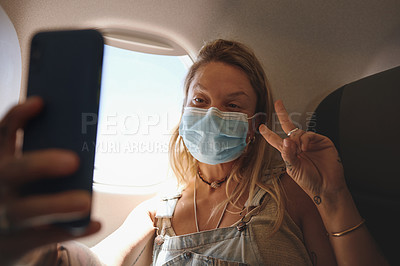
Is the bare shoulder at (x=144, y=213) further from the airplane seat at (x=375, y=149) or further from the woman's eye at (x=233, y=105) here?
the airplane seat at (x=375, y=149)

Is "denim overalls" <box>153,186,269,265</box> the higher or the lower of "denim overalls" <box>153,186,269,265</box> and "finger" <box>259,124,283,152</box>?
the lower

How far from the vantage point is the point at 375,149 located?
1.16 metres

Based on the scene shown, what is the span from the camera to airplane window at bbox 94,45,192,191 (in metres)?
1.51

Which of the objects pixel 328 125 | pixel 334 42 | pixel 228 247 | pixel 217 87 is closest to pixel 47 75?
pixel 217 87

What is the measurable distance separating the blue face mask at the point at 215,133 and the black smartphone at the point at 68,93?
540mm

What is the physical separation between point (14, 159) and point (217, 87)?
845 millimetres

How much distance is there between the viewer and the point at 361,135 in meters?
1.23

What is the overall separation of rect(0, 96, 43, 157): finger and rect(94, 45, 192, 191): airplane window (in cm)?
102

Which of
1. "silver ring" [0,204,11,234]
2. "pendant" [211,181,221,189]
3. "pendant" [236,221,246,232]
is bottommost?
"pendant" [236,221,246,232]

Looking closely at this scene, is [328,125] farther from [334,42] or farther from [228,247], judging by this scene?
[228,247]

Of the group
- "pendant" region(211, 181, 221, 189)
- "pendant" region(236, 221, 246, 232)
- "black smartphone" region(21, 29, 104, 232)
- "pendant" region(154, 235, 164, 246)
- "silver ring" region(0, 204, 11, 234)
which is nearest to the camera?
"silver ring" region(0, 204, 11, 234)

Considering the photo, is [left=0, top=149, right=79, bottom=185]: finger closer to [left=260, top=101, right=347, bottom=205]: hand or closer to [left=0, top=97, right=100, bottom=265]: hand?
[left=0, top=97, right=100, bottom=265]: hand

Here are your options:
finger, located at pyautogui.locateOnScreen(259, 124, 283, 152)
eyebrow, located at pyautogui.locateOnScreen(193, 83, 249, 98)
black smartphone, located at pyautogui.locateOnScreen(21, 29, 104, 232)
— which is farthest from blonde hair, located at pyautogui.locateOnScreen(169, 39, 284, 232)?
black smartphone, located at pyautogui.locateOnScreen(21, 29, 104, 232)

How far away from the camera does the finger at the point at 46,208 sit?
41 cm
